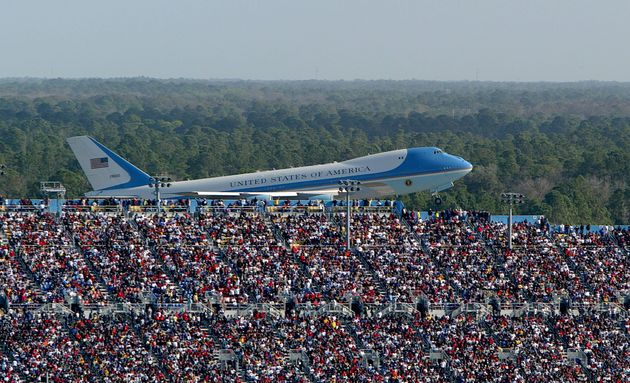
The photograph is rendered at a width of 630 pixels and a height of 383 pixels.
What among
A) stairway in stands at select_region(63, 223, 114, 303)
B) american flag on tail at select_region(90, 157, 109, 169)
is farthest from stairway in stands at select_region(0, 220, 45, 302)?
american flag on tail at select_region(90, 157, 109, 169)

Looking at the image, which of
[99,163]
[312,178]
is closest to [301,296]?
[312,178]

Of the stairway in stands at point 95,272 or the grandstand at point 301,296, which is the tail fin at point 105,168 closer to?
the grandstand at point 301,296

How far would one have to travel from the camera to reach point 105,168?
411ft

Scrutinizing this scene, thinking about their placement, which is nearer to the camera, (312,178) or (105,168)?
(312,178)

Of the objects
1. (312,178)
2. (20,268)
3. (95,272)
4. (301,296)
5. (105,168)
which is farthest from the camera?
(105,168)

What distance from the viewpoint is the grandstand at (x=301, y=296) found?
3243 inches

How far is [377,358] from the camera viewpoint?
84125 mm

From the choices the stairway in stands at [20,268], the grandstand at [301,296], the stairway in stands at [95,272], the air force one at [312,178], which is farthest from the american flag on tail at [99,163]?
the stairway in stands at [20,268]

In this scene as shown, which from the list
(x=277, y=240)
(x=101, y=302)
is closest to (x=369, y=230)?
(x=277, y=240)

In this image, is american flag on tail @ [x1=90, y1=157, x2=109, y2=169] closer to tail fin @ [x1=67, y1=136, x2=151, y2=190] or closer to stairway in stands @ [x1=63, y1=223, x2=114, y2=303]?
tail fin @ [x1=67, y1=136, x2=151, y2=190]

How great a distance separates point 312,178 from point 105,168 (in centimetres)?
1837

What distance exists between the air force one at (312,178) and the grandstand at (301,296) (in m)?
17.9

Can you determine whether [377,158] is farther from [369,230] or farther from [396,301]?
[396,301]

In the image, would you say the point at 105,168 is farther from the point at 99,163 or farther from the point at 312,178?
the point at 312,178
